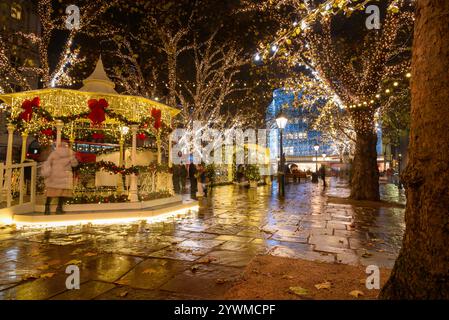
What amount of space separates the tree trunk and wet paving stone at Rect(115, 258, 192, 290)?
Result: 10.7m

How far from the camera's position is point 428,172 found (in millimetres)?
2625

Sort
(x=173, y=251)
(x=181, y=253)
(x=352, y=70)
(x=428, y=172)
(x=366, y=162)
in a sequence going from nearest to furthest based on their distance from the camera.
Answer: (x=428, y=172)
(x=181, y=253)
(x=173, y=251)
(x=366, y=162)
(x=352, y=70)

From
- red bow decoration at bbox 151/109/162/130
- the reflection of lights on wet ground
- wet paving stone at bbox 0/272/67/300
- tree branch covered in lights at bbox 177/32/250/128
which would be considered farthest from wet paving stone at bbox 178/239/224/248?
tree branch covered in lights at bbox 177/32/250/128

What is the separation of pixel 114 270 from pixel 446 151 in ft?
13.8

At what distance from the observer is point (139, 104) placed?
407 inches

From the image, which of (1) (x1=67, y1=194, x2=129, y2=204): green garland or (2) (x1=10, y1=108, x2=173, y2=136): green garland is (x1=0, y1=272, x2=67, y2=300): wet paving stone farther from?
(2) (x1=10, y1=108, x2=173, y2=136): green garland

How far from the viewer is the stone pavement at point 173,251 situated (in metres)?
3.48

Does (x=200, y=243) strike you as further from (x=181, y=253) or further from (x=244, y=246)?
(x=244, y=246)

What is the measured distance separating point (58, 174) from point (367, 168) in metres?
12.0

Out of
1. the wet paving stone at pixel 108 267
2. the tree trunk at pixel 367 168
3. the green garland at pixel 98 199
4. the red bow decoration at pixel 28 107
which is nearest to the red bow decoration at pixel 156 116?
the green garland at pixel 98 199

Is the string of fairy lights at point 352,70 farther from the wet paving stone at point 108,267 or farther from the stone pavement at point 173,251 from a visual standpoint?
the wet paving stone at point 108,267

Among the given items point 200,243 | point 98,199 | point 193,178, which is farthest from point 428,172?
point 193,178

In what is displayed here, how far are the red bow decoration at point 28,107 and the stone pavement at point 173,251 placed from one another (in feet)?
12.3

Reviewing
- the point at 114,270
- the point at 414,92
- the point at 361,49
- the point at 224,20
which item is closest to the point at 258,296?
the point at 114,270
